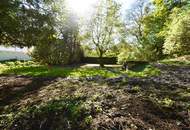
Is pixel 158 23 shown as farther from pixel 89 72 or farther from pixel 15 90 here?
pixel 15 90

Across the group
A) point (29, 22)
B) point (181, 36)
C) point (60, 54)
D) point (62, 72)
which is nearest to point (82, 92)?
point (62, 72)

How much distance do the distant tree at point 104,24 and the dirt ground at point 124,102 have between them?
64.0 feet

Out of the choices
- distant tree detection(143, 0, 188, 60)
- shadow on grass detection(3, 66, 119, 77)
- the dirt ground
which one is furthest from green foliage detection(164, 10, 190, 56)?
the dirt ground

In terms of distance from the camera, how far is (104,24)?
27.0 m

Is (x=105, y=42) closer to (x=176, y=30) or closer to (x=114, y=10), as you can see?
(x=114, y=10)

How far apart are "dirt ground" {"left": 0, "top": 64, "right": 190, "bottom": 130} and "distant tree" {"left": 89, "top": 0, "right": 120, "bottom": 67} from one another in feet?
64.0

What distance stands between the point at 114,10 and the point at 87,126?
23.5 metres

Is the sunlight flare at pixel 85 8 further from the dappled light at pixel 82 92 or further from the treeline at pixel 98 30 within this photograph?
the dappled light at pixel 82 92

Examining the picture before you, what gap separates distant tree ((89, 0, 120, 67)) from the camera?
26656 millimetres

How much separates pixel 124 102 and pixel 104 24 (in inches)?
879

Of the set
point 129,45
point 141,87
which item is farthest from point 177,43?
point 129,45

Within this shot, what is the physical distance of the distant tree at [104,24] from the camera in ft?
87.5

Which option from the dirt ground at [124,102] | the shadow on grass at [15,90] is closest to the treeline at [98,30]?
the shadow on grass at [15,90]

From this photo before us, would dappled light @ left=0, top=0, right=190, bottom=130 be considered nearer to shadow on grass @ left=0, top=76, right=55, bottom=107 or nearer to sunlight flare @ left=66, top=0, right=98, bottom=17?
Answer: shadow on grass @ left=0, top=76, right=55, bottom=107
